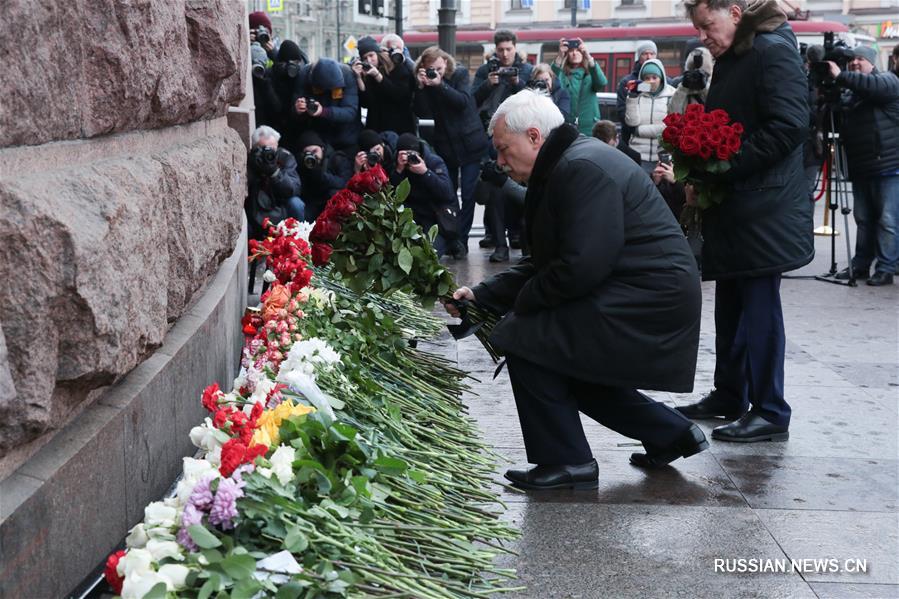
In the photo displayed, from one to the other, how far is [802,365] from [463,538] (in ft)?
13.1

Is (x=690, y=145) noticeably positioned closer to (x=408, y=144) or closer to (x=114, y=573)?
(x=114, y=573)

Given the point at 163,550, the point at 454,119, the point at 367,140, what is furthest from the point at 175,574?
the point at 454,119

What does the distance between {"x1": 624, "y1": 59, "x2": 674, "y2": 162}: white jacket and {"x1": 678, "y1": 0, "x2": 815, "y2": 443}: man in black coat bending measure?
567 centimetres

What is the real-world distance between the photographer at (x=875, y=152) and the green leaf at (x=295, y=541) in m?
8.08

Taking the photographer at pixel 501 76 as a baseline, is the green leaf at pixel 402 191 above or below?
below

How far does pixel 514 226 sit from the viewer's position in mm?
11156

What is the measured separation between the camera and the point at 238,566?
87.0 inches

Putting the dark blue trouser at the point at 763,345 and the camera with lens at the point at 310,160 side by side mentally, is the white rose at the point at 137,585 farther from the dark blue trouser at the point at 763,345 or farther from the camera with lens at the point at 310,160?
the camera with lens at the point at 310,160

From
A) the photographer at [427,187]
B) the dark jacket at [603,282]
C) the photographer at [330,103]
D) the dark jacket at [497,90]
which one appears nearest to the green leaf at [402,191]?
the dark jacket at [603,282]

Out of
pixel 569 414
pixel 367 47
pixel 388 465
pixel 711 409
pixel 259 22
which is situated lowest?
pixel 711 409

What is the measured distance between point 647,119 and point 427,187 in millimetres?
3049

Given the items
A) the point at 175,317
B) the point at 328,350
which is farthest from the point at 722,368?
the point at 175,317

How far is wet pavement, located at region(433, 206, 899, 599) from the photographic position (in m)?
3.39

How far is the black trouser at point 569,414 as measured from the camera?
418 centimetres
